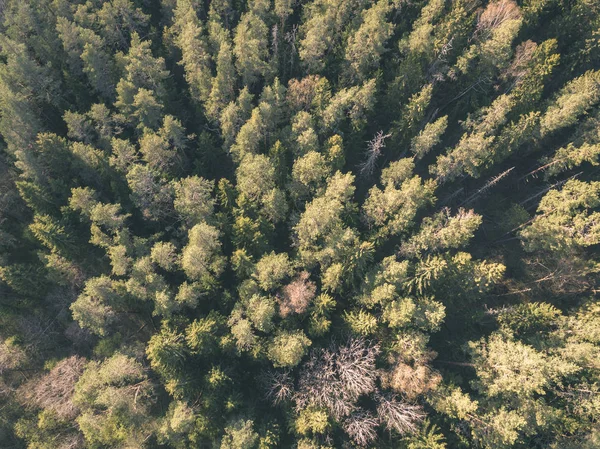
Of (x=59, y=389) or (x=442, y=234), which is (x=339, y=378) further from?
(x=59, y=389)

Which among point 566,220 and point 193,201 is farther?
point 566,220

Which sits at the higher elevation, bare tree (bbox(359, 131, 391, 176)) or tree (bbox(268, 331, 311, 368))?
bare tree (bbox(359, 131, 391, 176))

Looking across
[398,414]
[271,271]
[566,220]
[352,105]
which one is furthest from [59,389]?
[566,220]

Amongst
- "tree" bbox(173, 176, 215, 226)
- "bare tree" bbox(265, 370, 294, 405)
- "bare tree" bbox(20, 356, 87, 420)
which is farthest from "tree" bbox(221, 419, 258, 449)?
"tree" bbox(173, 176, 215, 226)

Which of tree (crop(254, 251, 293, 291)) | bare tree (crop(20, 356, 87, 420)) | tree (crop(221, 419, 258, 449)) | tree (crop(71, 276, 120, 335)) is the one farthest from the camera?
bare tree (crop(20, 356, 87, 420))

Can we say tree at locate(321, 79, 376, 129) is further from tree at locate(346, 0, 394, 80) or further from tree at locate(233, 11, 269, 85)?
tree at locate(233, 11, 269, 85)

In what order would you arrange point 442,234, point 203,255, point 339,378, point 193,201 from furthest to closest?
point 193,201
point 442,234
point 203,255
point 339,378

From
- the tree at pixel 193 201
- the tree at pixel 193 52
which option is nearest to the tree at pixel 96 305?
the tree at pixel 193 201

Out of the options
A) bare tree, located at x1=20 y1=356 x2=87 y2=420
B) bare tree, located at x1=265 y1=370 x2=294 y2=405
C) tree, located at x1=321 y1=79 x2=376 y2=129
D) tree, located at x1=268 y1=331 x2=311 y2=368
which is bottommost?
bare tree, located at x1=265 y1=370 x2=294 y2=405
